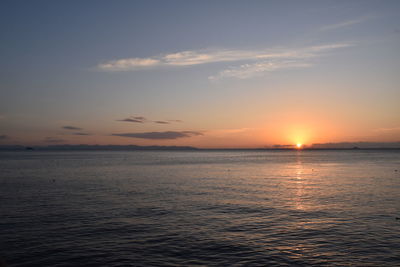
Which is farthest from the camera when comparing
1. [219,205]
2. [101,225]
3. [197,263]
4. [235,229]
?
[219,205]

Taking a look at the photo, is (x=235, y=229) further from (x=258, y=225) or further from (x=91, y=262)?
(x=91, y=262)

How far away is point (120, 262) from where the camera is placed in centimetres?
1833

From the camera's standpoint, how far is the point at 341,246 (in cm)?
2075

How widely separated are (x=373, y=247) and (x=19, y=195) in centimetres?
4113

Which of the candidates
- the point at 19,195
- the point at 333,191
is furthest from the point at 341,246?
the point at 19,195

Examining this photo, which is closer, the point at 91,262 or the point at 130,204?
the point at 91,262

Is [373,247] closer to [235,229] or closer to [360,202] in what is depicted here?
[235,229]

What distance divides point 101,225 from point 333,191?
33.5 meters

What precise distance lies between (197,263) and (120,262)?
4.39 meters

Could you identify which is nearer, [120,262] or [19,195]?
[120,262]

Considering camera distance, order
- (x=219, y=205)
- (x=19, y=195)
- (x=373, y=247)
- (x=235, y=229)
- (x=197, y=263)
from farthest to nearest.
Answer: (x=19, y=195)
(x=219, y=205)
(x=235, y=229)
(x=373, y=247)
(x=197, y=263)

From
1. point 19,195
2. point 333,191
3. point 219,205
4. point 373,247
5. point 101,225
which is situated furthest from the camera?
point 333,191

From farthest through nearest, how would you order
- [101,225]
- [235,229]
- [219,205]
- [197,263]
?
1. [219,205]
2. [101,225]
3. [235,229]
4. [197,263]

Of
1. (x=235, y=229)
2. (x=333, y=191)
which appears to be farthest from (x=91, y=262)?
(x=333, y=191)
